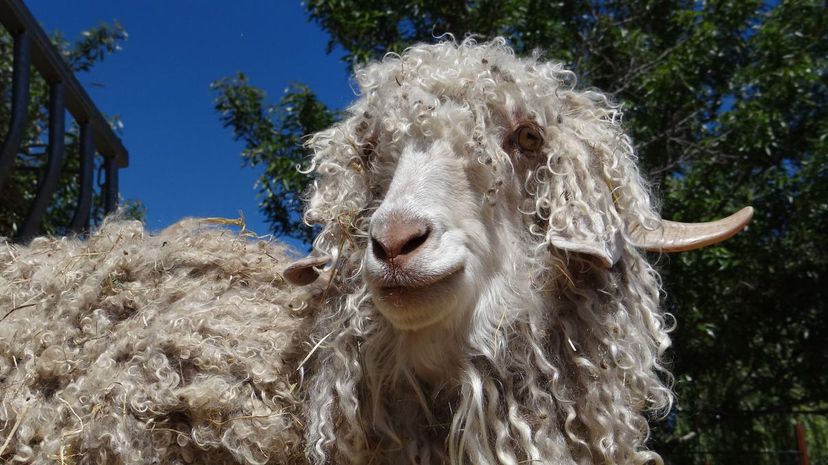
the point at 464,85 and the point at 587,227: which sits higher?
the point at 464,85

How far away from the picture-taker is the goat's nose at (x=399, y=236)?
78.1 inches

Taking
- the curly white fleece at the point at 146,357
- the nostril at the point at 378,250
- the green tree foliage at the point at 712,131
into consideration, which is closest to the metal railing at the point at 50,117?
the curly white fleece at the point at 146,357

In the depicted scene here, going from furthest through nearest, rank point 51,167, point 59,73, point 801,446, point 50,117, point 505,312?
point 801,446
point 59,73
point 50,117
point 51,167
point 505,312

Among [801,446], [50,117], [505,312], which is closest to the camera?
[505,312]

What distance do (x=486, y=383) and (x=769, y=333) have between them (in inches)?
253

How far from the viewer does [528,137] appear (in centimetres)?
247

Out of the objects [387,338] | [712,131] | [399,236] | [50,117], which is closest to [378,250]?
[399,236]

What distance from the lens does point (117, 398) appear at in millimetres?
2215

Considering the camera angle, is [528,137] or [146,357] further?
[528,137]

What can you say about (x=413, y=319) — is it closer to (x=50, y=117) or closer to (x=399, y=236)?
Answer: (x=399, y=236)

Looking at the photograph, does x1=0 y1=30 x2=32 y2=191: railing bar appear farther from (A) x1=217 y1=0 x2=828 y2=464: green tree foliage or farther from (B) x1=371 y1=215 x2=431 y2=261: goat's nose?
(A) x1=217 y1=0 x2=828 y2=464: green tree foliage

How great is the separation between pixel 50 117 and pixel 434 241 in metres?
3.10

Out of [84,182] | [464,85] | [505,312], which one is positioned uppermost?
[84,182]

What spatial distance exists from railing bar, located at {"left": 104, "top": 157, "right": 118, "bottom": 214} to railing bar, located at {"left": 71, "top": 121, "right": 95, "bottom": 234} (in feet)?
1.43
